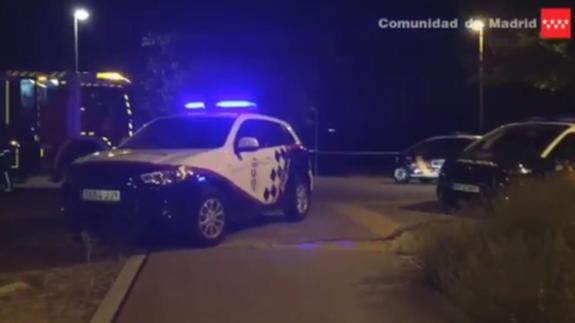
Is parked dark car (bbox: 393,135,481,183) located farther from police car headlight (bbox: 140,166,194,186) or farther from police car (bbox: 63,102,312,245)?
police car headlight (bbox: 140,166,194,186)

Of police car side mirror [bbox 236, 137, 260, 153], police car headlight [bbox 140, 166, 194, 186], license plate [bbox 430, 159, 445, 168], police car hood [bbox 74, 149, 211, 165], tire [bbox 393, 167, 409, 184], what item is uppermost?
police car side mirror [bbox 236, 137, 260, 153]

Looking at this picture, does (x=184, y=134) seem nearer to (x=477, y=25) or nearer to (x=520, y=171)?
(x=520, y=171)

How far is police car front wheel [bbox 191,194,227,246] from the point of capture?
41.1 feet

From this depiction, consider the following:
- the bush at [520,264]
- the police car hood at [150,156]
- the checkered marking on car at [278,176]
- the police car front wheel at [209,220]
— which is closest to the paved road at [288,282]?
the police car front wheel at [209,220]

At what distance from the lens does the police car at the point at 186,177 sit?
12312mm

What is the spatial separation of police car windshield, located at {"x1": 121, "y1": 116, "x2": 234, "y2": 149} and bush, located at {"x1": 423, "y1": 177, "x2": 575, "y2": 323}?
15.8 ft

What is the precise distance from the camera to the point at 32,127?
2319 centimetres

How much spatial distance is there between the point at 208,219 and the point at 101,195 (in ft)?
4.33

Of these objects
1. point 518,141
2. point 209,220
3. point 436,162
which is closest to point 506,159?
point 518,141

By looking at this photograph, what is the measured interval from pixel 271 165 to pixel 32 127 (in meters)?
10.2

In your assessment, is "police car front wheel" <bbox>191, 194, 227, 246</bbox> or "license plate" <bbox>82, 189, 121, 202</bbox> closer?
"license plate" <bbox>82, 189, 121, 202</bbox>

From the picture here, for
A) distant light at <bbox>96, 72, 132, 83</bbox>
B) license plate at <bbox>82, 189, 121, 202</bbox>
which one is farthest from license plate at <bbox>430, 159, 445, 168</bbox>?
license plate at <bbox>82, 189, 121, 202</bbox>

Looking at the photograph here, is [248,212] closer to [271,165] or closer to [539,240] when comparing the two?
[271,165]

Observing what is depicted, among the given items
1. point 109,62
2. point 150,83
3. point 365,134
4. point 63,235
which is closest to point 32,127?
point 63,235
